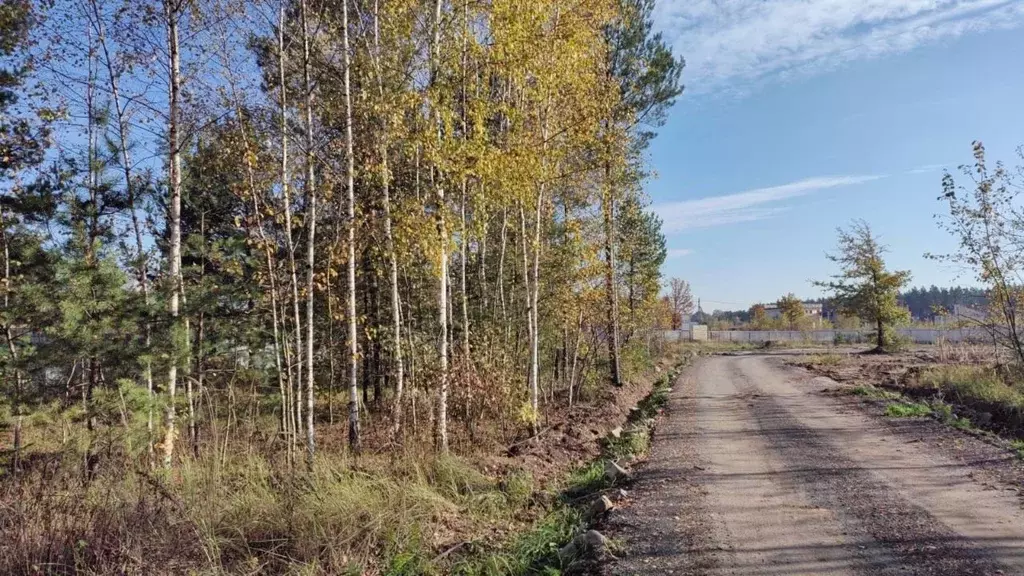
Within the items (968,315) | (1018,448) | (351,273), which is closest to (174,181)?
(351,273)

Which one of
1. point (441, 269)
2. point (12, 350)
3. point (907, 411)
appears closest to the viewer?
point (12, 350)

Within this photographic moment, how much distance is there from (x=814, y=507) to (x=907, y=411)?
6.63m

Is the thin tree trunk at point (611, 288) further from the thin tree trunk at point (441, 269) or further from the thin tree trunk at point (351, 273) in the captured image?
the thin tree trunk at point (351, 273)

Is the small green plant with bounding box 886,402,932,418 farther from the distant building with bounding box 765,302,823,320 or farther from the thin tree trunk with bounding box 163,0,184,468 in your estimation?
the distant building with bounding box 765,302,823,320

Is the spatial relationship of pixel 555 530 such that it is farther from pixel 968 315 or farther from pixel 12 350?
pixel 968 315

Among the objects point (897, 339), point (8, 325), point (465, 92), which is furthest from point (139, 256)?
point (897, 339)

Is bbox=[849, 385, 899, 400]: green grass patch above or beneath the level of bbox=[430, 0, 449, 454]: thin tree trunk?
beneath

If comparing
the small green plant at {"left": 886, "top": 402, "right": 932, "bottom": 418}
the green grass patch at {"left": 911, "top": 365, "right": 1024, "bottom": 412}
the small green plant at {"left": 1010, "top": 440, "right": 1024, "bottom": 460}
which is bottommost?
the small green plant at {"left": 1010, "top": 440, "right": 1024, "bottom": 460}

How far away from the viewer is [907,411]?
10742 millimetres

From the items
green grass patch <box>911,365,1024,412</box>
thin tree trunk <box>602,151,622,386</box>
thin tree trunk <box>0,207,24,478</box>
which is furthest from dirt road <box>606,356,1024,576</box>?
thin tree trunk <box>602,151,622,386</box>

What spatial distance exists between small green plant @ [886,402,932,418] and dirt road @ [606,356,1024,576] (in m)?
0.87

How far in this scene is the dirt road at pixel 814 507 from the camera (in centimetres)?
450

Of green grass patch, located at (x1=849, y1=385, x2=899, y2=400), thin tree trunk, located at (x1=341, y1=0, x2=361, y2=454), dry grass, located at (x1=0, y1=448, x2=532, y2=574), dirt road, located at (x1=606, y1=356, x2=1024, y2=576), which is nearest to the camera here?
dry grass, located at (x1=0, y1=448, x2=532, y2=574)

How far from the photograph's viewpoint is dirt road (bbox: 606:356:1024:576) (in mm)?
4504
